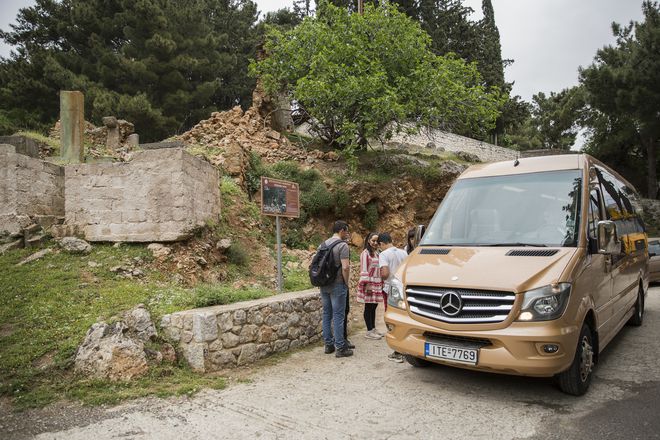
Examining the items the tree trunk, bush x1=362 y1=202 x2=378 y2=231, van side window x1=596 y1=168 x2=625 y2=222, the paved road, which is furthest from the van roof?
the tree trunk

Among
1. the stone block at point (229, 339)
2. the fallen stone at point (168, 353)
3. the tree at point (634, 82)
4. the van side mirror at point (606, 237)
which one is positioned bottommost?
the fallen stone at point (168, 353)

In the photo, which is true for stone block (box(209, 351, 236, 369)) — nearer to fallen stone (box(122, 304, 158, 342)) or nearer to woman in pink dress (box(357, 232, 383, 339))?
fallen stone (box(122, 304, 158, 342))

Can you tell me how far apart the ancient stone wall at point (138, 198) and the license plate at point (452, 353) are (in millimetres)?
5654

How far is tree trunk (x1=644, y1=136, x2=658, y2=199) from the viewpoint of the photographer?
88.9ft

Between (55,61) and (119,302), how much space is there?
2212cm

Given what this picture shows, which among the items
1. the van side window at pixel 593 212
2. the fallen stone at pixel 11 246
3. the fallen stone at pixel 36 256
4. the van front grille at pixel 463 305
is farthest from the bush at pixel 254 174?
the van side window at pixel 593 212

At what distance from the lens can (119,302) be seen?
6.15 metres

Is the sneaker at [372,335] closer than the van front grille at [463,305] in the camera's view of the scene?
No

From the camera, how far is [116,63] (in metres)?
23.6

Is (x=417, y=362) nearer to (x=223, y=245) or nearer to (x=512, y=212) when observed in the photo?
(x=512, y=212)

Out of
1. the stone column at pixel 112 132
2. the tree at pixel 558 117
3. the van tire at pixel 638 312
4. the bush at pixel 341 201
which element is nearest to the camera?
the van tire at pixel 638 312

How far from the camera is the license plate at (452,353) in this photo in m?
3.96

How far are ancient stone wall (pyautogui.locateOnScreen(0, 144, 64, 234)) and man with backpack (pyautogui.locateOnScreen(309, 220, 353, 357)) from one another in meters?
6.34

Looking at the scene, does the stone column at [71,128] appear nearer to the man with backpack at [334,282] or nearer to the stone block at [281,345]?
the stone block at [281,345]
